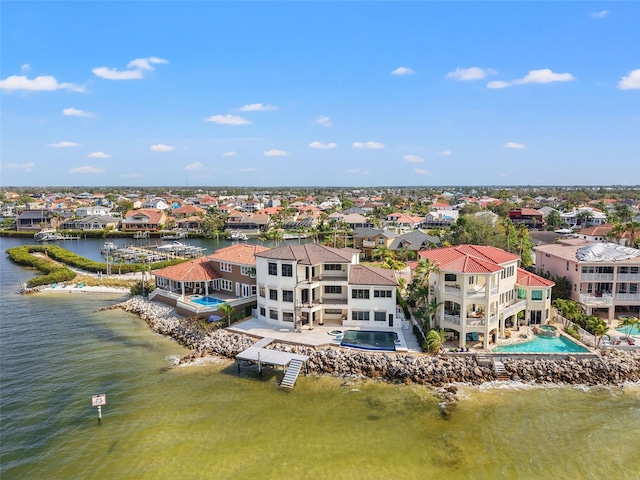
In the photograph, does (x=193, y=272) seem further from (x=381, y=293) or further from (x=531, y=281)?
(x=531, y=281)

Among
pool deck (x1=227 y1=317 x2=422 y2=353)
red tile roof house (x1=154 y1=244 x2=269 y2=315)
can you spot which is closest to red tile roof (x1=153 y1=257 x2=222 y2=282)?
red tile roof house (x1=154 y1=244 x2=269 y2=315)

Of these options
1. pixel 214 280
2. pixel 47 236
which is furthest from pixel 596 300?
pixel 47 236

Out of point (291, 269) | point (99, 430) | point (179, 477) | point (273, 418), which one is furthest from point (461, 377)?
point (99, 430)

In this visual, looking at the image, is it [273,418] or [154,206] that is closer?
[273,418]

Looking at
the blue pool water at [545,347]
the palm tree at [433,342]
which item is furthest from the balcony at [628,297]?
the palm tree at [433,342]

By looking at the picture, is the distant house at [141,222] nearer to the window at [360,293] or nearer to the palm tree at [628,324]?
the window at [360,293]

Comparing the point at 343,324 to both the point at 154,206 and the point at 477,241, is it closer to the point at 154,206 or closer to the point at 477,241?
the point at 477,241

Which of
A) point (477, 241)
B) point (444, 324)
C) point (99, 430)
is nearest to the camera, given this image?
point (99, 430)
